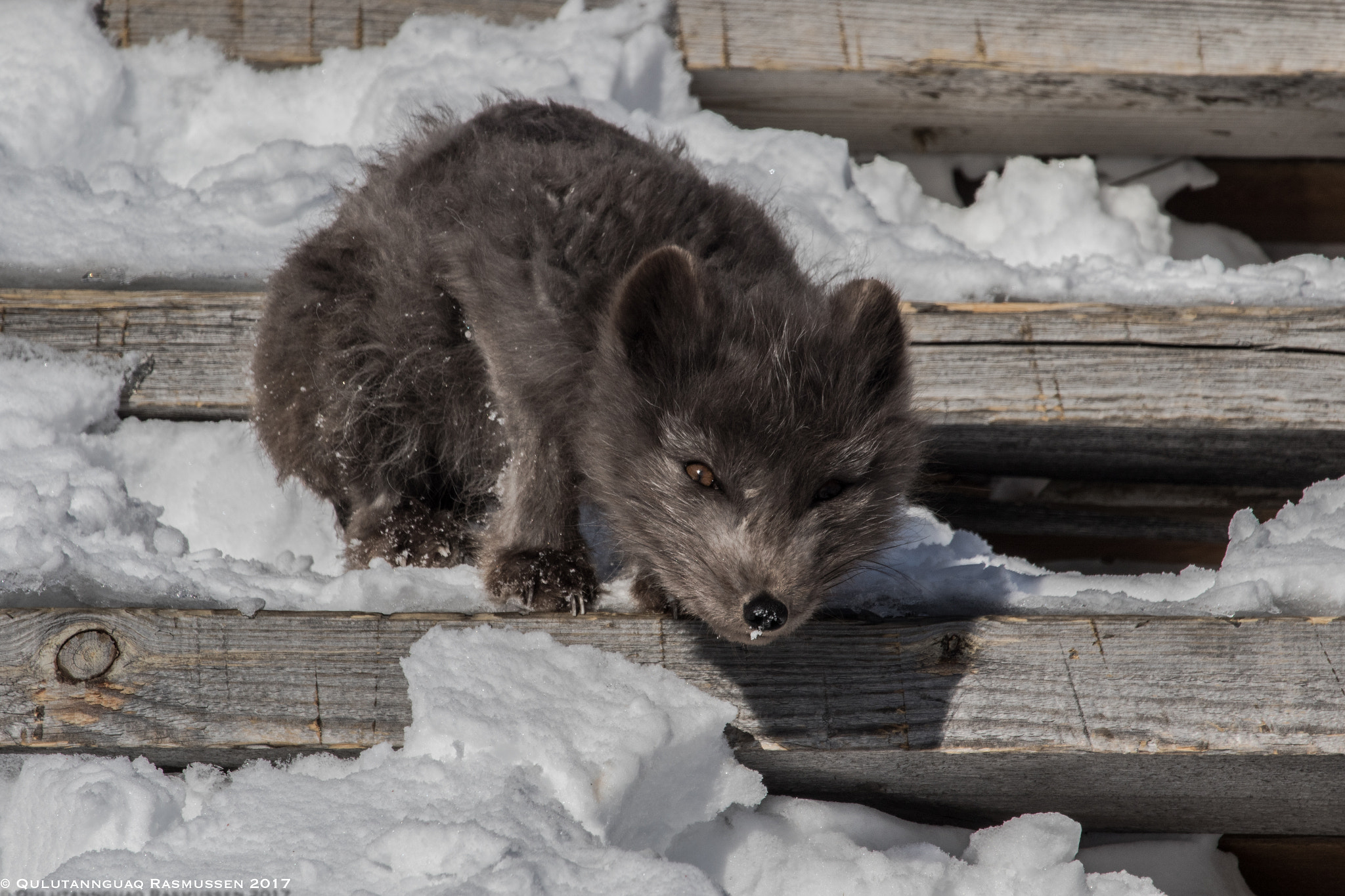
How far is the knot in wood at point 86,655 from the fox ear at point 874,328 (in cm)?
189

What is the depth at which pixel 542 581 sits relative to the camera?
304 centimetres

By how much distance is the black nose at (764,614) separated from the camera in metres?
2.51

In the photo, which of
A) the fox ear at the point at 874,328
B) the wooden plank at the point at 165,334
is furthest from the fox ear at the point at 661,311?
the wooden plank at the point at 165,334

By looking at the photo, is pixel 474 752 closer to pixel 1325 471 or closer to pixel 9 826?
pixel 9 826

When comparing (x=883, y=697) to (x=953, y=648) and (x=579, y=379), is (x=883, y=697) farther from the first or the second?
(x=579, y=379)

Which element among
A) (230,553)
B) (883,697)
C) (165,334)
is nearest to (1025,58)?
(883,697)

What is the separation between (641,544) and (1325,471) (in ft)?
8.06

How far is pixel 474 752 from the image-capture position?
2.34m

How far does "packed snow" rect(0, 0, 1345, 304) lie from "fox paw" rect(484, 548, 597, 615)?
143cm

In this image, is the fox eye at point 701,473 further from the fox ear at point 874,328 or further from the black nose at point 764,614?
the fox ear at point 874,328

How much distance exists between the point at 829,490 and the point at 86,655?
5.79ft

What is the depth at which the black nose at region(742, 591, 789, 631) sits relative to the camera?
2.51 meters

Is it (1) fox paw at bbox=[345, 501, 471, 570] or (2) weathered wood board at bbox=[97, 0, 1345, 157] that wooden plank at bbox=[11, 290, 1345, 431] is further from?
(2) weathered wood board at bbox=[97, 0, 1345, 157]

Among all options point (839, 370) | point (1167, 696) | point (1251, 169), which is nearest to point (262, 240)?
point (839, 370)
